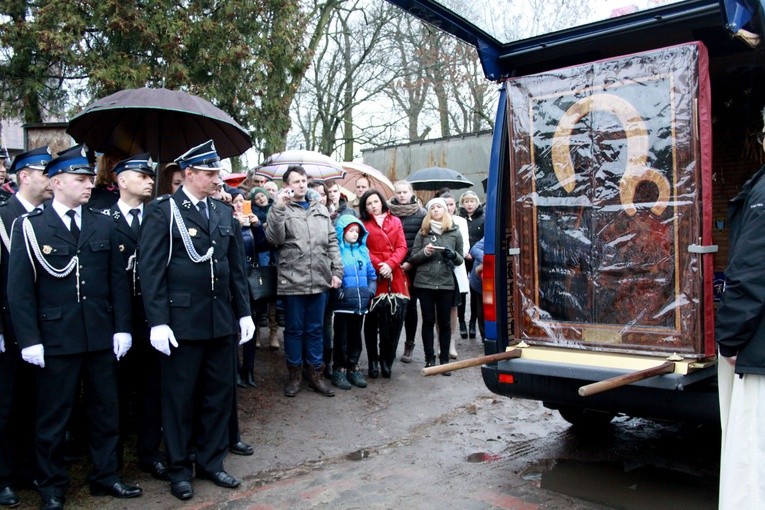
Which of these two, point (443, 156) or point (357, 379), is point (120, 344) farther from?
point (443, 156)

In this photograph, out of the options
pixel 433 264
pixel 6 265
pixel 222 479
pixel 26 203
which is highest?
pixel 26 203

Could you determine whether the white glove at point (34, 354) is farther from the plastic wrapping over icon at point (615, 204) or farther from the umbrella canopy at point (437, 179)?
the umbrella canopy at point (437, 179)

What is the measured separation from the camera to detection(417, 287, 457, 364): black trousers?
7.68 meters

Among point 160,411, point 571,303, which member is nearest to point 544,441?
point 571,303

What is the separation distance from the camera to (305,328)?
21.7 feet

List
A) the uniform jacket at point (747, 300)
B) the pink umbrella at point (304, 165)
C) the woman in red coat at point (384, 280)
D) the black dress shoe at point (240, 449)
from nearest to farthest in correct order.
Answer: the uniform jacket at point (747, 300), the black dress shoe at point (240, 449), the woman in red coat at point (384, 280), the pink umbrella at point (304, 165)

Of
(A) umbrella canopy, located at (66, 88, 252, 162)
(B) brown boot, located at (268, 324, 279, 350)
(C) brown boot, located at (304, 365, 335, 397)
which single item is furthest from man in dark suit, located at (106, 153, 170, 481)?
(B) brown boot, located at (268, 324, 279, 350)

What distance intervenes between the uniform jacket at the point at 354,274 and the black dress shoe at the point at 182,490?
2.71 metres

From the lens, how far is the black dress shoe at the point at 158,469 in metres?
4.78

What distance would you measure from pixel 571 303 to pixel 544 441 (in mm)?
1466

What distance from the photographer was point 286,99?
1177 centimetres

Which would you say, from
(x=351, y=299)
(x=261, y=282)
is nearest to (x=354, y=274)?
(x=351, y=299)

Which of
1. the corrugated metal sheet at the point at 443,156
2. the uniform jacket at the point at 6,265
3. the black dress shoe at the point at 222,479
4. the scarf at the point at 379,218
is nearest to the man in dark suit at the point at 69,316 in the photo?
the uniform jacket at the point at 6,265

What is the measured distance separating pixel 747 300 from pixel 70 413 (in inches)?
144
